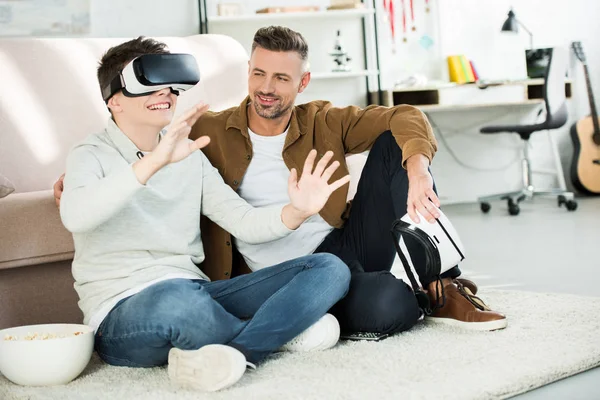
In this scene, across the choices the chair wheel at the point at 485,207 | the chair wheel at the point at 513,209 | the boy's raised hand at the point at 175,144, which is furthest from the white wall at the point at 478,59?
the boy's raised hand at the point at 175,144

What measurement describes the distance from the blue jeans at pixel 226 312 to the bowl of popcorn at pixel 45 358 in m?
0.08

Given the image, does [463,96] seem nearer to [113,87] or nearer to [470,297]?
[470,297]

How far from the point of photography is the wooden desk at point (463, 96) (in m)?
5.80

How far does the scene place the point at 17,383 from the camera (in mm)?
1959

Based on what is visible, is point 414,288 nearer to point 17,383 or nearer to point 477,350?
point 477,350

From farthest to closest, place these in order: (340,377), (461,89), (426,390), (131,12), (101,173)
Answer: (461,89) < (131,12) < (101,173) < (340,377) < (426,390)

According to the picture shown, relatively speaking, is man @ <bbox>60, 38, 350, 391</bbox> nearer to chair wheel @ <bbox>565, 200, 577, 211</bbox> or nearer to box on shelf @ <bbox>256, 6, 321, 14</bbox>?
box on shelf @ <bbox>256, 6, 321, 14</bbox>

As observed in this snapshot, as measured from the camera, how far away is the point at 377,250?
2.41 metres

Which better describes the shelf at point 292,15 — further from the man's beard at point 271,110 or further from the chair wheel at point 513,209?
the man's beard at point 271,110

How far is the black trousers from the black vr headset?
576 millimetres

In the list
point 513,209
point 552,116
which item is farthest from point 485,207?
point 552,116

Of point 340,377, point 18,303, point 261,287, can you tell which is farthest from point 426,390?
point 18,303

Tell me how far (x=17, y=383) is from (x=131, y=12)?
385 cm

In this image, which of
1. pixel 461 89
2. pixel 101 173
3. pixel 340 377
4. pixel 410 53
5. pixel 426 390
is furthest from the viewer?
pixel 410 53
